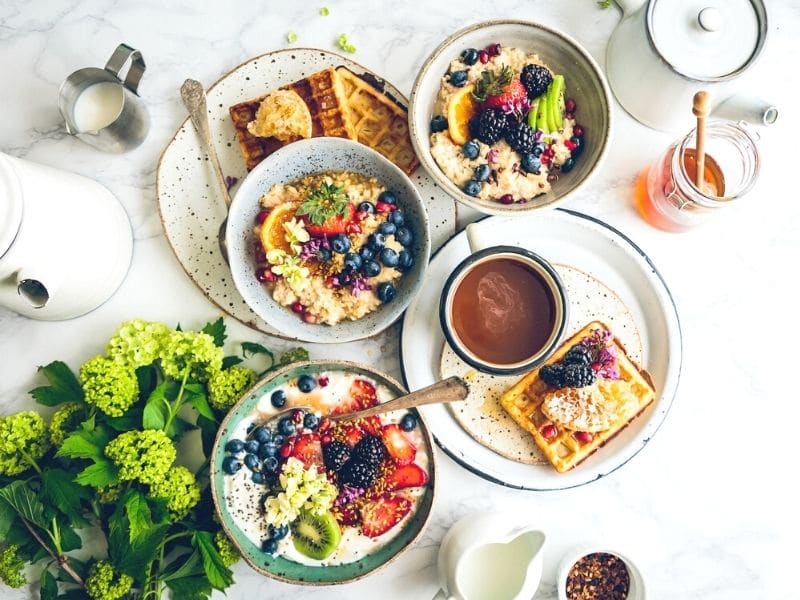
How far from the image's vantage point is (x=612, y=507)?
2.40m

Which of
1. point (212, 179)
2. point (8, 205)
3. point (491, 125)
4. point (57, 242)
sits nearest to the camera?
point (8, 205)

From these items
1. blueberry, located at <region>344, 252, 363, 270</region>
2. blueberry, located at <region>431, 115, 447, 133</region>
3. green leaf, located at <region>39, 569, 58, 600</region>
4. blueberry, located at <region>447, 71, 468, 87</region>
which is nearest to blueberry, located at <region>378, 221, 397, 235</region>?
blueberry, located at <region>344, 252, 363, 270</region>

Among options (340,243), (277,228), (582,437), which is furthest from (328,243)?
(582,437)

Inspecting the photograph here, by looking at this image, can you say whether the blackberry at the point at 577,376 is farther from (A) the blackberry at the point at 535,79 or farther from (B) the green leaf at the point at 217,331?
(B) the green leaf at the point at 217,331

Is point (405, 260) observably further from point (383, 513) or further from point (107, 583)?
point (107, 583)

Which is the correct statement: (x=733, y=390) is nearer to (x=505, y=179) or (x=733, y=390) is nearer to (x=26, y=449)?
(x=505, y=179)

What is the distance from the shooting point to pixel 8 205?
181 cm

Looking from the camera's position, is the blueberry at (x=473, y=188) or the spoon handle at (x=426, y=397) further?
the blueberry at (x=473, y=188)

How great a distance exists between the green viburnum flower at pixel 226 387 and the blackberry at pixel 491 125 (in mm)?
999

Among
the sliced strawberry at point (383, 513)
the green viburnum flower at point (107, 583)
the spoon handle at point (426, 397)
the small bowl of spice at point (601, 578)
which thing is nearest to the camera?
the spoon handle at point (426, 397)

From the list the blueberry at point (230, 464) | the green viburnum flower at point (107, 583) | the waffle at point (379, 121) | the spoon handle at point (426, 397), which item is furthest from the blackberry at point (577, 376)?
the green viburnum flower at point (107, 583)

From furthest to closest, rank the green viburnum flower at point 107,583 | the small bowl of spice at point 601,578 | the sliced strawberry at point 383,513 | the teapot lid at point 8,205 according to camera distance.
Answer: the small bowl of spice at point 601,578 < the sliced strawberry at point 383,513 < the green viburnum flower at point 107,583 < the teapot lid at point 8,205

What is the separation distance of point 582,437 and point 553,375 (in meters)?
0.23

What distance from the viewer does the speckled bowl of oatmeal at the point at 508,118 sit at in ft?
6.83
